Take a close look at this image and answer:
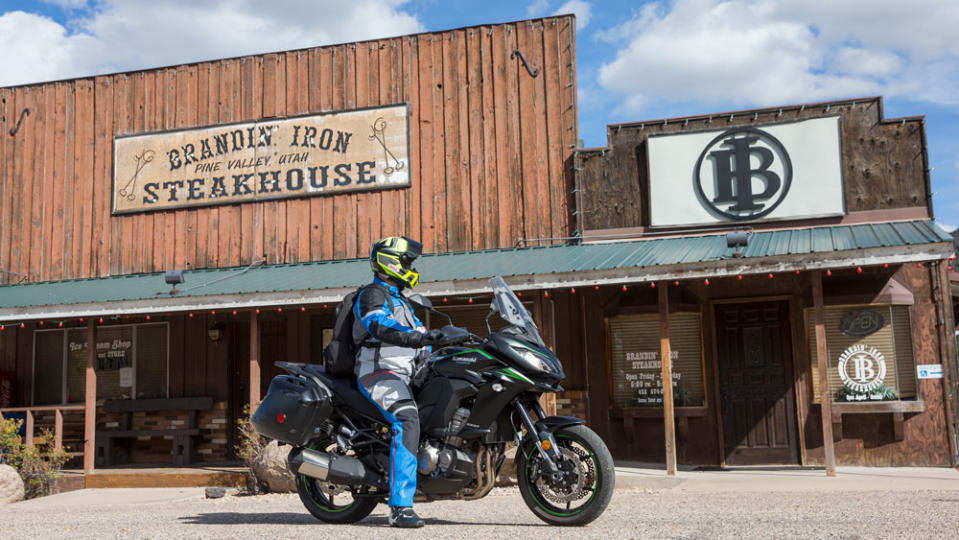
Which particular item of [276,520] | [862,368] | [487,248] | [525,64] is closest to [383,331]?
[276,520]

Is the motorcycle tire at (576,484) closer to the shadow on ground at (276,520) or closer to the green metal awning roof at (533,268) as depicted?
the shadow on ground at (276,520)

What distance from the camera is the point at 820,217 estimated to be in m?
11.7

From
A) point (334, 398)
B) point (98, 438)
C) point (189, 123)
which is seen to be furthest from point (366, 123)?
point (334, 398)

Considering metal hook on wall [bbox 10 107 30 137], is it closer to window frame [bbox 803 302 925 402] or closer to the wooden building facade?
the wooden building facade

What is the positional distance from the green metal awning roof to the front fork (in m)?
4.84

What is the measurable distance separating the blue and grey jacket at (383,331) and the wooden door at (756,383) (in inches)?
278

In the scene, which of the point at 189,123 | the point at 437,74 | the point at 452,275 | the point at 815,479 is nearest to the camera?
the point at 815,479

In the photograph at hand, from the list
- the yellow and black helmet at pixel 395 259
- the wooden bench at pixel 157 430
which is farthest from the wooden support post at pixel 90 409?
the yellow and black helmet at pixel 395 259

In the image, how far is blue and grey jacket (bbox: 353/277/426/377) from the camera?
18.5 feet

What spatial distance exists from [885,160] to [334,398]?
8572mm

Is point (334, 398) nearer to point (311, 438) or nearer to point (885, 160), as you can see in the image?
point (311, 438)

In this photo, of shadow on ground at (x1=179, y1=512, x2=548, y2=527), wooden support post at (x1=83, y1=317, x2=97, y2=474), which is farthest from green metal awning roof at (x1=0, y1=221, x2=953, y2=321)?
shadow on ground at (x1=179, y1=512, x2=548, y2=527)

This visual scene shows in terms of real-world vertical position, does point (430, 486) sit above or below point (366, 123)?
below

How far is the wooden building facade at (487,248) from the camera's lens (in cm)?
1123
